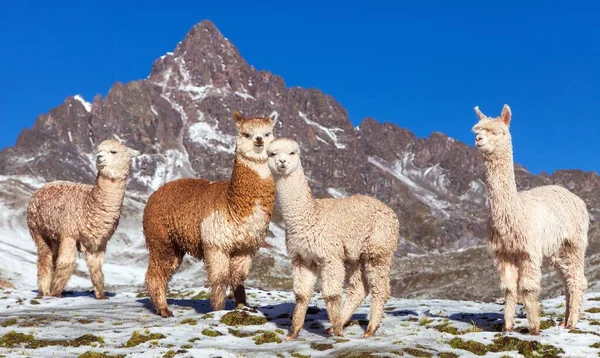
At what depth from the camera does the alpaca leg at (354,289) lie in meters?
15.3

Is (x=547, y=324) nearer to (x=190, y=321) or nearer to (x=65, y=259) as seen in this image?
(x=190, y=321)

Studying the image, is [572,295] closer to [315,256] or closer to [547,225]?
[547,225]

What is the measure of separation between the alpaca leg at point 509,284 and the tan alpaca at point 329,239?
2648 millimetres

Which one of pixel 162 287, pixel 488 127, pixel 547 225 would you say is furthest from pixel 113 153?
pixel 547 225

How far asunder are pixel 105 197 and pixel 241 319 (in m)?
7.52

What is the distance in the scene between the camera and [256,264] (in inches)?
4700

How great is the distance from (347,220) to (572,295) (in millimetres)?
6245

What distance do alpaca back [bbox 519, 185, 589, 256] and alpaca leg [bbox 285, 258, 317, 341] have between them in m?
5.11

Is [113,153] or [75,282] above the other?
[113,153]

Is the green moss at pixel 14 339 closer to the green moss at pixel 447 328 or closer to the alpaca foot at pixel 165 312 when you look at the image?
the alpaca foot at pixel 165 312

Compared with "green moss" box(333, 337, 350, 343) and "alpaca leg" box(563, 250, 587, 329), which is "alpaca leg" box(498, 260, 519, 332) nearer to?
"alpaca leg" box(563, 250, 587, 329)

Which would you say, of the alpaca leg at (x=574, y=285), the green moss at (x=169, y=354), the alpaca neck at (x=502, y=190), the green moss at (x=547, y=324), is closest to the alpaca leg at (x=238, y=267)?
the green moss at (x=169, y=354)

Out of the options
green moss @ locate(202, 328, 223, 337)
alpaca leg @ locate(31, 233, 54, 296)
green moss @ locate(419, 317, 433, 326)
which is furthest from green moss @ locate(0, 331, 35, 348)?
green moss @ locate(419, 317, 433, 326)

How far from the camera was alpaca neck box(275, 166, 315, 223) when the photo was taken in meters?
14.3
